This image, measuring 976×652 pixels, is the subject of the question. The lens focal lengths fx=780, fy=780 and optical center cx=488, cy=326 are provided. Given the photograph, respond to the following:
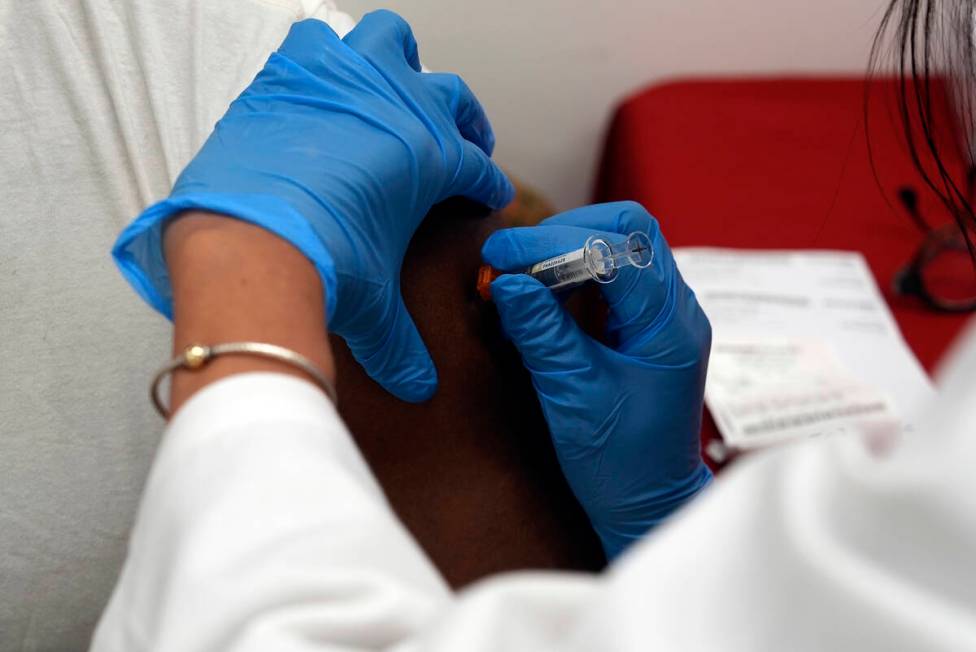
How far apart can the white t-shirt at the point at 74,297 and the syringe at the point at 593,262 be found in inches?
15.1

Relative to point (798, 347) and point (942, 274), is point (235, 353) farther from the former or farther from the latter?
point (942, 274)

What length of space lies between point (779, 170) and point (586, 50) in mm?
415

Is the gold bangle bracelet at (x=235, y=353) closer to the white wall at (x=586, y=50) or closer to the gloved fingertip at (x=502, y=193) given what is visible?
the gloved fingertip at (x=502, y=193)

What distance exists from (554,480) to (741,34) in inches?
41.9

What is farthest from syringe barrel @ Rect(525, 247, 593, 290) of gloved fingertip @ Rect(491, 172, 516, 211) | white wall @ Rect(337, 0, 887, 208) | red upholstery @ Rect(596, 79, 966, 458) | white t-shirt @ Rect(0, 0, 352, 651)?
white wall @ Rect(337, 0, 887, 208)

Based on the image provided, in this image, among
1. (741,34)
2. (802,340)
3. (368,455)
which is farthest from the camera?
(741,34)

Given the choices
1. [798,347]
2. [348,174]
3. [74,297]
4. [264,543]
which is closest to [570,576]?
[264,543]

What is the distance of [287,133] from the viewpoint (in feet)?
2.15

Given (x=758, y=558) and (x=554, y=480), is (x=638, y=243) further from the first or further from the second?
(x=758, y=558)

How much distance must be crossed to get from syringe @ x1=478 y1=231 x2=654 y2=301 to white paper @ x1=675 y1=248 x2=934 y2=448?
40cm

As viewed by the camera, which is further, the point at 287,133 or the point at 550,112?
the point at 550,112

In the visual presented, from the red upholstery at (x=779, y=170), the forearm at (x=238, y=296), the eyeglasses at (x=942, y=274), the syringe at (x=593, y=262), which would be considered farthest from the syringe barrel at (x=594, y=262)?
the eyeglasses at (x=942, y=274)

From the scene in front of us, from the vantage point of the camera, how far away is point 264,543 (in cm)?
39

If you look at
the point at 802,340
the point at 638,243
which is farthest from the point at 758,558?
the point at 802,340
